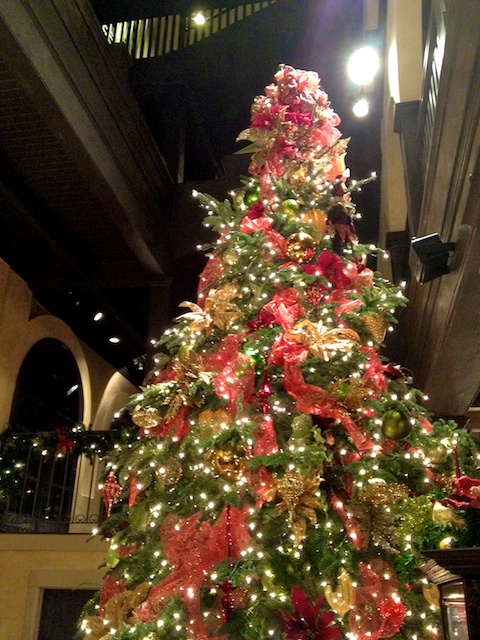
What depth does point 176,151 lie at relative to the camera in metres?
6.77

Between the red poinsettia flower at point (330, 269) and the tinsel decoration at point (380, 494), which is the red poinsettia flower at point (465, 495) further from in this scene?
the red poinsettia flower at point (330, 269)

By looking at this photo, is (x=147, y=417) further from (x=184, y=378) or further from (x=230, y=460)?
(x=230, y=460)

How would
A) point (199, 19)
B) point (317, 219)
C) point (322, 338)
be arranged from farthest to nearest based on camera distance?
point (199, 19), point (317, 219), point (322, 338)

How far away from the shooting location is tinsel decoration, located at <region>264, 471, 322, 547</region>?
2.07m

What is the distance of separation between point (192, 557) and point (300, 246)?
161 cm

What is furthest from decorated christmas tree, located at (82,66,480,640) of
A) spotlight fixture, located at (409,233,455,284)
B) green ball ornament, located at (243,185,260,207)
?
green ball ornament, located at (243,185,260,207)

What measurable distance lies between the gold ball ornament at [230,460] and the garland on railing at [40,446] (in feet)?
10.7

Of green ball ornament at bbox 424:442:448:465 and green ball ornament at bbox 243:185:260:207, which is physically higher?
green ball ornament at bbox 243:185:260:207

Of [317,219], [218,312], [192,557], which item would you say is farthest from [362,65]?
[192,557]

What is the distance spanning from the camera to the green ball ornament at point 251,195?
3500 millimetres

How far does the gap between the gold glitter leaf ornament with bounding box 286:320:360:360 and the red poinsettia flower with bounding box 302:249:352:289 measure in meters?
0.52

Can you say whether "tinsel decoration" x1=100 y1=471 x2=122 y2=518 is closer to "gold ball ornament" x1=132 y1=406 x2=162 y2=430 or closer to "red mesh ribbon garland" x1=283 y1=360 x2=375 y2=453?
"gold ball ornament" x1=132 y1=406 x2=162 y2=430

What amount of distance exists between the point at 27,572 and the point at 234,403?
3.63 m

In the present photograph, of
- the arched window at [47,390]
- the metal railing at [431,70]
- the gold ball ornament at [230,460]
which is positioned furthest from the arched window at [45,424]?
the metal railing at [431,70]
